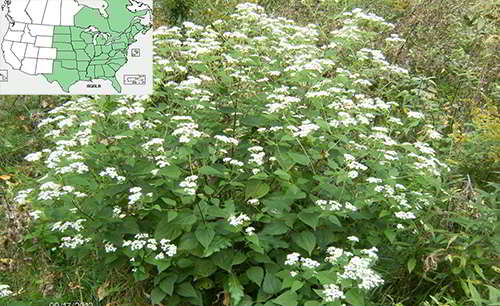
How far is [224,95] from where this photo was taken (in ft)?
13.0

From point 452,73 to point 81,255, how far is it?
4.88 metres

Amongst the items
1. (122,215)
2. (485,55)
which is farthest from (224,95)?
(485,55)

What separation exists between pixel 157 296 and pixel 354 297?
124 cm

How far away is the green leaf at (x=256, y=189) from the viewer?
3.39 m

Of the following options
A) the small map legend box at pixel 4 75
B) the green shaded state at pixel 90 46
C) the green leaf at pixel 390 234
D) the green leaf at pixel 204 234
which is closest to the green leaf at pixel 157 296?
the green leaf at pixel 204 234

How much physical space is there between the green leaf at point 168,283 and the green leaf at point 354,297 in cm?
109

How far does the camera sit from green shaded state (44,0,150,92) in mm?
4211

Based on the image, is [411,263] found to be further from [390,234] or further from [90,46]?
[90,46]

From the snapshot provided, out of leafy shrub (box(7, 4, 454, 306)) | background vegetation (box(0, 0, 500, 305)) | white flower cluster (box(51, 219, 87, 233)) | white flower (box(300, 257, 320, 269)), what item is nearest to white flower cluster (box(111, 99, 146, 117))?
leafy shrub (box(7, 4, 454, 306))

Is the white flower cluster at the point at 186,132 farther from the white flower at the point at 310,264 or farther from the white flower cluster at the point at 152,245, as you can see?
the white flower at the point at 310,264

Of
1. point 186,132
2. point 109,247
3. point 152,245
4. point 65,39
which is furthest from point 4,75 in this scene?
point 152,245

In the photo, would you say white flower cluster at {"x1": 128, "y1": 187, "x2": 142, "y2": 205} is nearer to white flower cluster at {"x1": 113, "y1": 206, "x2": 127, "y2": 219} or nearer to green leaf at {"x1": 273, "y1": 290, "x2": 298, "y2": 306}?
white flower cluster at {"x1": 113, "y1": 206, "x2": 127, "y2": 219}

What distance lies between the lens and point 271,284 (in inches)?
130

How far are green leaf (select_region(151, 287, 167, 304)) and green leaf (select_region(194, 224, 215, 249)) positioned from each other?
490 millimetres
